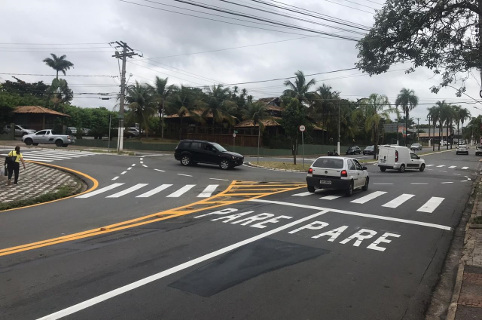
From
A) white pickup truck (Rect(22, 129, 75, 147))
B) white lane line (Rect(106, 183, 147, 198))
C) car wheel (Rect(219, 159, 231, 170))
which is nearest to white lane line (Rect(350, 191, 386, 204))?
white lane line (Rect(106, 183, 147, 198))

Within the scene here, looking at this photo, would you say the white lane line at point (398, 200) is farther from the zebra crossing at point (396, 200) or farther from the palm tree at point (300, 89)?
the palm tree at point (300, 89)

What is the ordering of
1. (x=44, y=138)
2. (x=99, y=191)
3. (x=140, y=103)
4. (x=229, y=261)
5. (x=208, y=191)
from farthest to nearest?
(x=140, y=103) → (x=44, y=138) → (x=208, y=191) → (x=99, y=191) → (x=229, y=261)

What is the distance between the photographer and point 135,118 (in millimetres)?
47656

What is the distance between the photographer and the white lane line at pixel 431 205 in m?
11.8

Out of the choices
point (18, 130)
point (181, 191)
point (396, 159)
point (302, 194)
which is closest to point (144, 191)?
point (181, 191)

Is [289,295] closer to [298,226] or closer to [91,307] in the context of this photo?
[91,307]

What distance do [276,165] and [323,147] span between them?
33.0 m

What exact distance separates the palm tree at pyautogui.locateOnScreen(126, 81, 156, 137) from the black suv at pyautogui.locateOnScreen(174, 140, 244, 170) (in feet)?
78.4

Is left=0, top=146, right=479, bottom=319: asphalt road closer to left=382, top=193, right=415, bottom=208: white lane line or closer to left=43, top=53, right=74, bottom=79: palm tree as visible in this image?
left=382, top=193, right=415, bottom=208: white lane line

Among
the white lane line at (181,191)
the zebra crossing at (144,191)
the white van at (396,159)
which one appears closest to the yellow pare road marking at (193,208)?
the zebra crossing at (144,191)

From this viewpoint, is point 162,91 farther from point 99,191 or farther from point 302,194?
point 302,194

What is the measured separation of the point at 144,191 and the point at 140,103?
→ 34.9m

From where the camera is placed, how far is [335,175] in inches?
553

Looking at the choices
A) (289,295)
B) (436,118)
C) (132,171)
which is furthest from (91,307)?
(436,118)
